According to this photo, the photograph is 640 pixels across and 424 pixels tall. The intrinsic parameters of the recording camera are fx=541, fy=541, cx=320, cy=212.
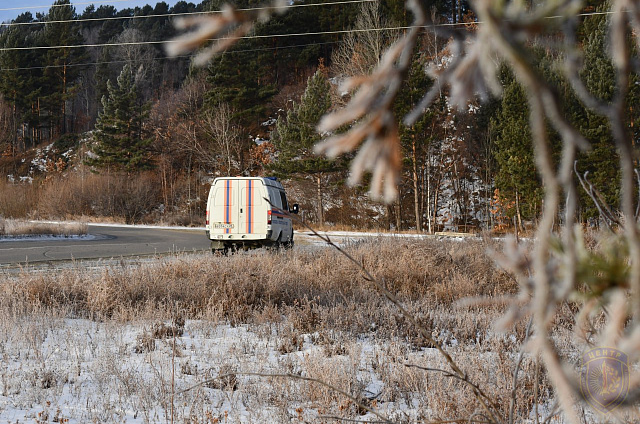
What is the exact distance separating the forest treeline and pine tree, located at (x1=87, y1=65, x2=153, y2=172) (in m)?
0.14

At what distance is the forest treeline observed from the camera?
26422mm

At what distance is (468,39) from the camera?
1.79ft

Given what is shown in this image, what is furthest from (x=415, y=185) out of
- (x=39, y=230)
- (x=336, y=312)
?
(x=336, y=312)

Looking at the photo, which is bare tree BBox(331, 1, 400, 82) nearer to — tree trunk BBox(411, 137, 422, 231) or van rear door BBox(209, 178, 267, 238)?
tree trunk BBox(411, 137, 422, 231)

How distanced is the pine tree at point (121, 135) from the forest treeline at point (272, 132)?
138mm

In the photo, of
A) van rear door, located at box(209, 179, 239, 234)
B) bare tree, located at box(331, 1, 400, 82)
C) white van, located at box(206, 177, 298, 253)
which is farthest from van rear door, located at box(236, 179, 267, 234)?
bare tree, located at box(331, 1, 400, 82)

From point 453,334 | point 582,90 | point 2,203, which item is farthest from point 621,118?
point 2,203

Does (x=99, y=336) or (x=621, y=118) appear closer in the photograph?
(x=621, y=118)

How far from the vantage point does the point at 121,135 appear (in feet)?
157

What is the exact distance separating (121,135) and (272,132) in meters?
17.1

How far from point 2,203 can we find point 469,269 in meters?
39.4

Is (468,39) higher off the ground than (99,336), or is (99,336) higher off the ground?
(468,39)

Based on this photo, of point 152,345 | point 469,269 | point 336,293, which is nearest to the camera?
point 152,345

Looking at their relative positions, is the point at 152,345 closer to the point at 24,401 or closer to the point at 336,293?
the point at 24,401
